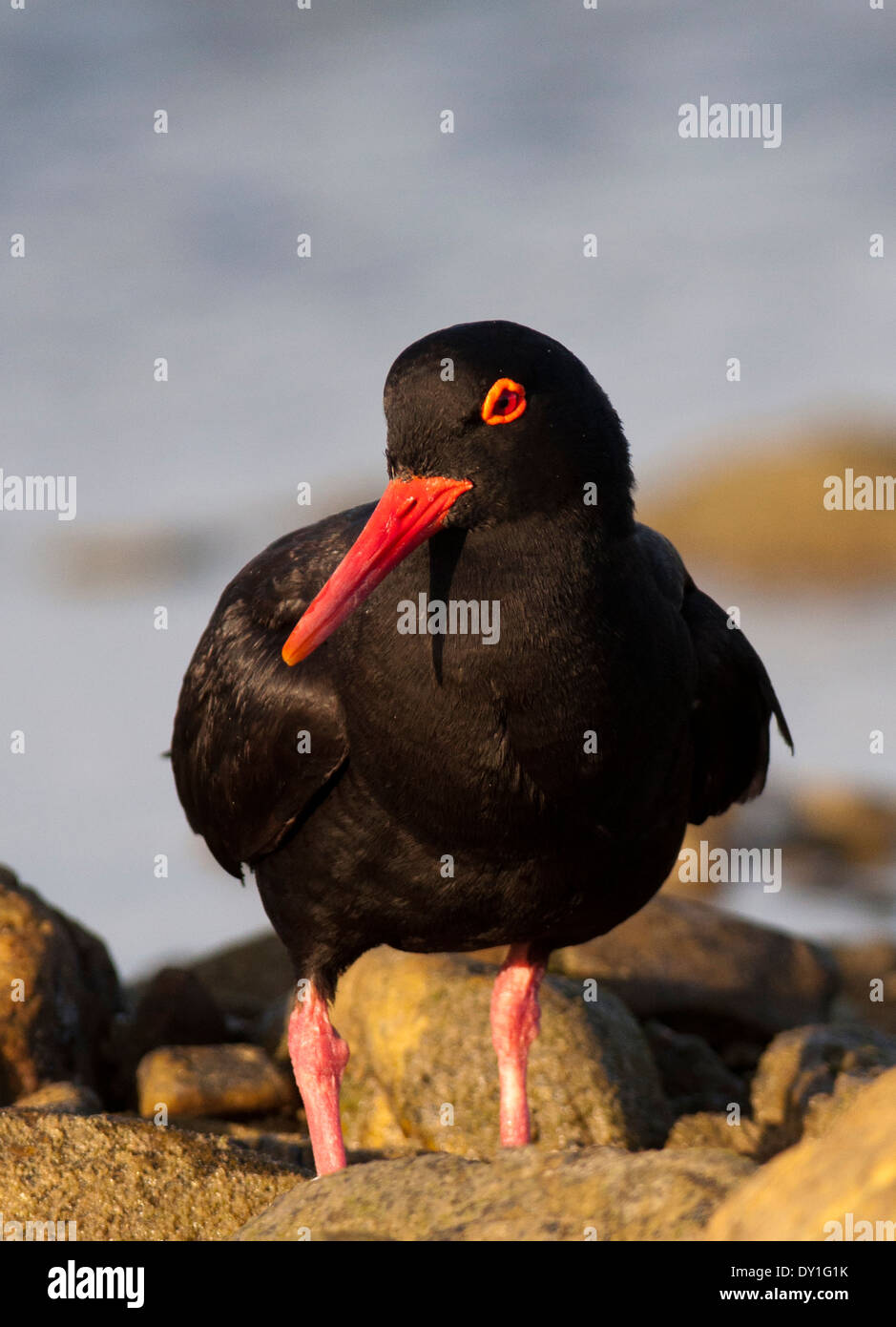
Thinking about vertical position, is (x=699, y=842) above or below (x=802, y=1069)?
above

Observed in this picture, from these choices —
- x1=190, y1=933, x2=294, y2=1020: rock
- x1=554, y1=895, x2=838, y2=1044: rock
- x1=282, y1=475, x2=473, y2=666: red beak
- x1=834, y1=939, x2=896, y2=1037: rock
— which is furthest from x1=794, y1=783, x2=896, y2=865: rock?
x1=282, y1=475, x2=473, y2=666: red beak

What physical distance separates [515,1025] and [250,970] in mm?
3190

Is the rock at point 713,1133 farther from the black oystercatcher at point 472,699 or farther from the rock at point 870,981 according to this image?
the rock at point 870,981

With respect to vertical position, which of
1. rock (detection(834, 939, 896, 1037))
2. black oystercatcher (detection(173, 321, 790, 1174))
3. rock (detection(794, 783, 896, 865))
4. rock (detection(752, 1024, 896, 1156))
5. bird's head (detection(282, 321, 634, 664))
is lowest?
rock (detection(834, 939, 896, 1037))

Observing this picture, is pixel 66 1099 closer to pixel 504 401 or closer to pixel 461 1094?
pixel 461 1094

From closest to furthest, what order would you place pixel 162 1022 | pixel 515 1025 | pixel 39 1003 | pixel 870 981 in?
1. pixel 515 1025
2. pixel 39 1003
3. pixel 162 1022
4. pixel 870 981

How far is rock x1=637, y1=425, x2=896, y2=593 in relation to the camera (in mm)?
22453

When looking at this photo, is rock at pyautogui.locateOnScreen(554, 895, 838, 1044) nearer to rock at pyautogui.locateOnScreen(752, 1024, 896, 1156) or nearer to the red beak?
rock at pyautogui.locateOnScreen(752, 1024, 896, 1156)

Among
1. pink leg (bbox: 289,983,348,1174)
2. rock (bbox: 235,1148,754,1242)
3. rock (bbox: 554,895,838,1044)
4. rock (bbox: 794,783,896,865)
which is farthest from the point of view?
rock (bbox: 794,783,896,865)

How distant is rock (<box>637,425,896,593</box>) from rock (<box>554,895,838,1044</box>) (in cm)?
1237

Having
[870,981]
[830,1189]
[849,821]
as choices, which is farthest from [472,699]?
[849,821]

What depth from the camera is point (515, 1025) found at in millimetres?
7160
